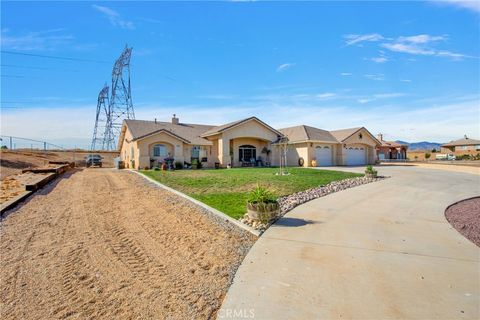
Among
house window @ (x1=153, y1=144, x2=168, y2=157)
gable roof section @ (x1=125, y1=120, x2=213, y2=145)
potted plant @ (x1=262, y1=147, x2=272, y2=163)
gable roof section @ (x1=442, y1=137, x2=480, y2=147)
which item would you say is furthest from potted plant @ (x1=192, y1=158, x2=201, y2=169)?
gable roof section @ (x1=442, y1=137, x2=480, y2=147)

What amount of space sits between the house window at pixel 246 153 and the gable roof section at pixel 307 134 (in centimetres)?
414

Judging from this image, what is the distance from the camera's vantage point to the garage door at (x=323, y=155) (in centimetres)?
3194

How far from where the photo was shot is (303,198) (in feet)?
37.1

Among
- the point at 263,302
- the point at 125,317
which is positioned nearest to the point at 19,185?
the point at 125,317

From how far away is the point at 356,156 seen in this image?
117ft

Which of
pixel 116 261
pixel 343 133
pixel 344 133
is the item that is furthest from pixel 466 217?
pixel 343 133

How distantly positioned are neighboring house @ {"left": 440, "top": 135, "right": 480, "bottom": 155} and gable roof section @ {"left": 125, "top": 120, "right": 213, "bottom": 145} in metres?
56.8

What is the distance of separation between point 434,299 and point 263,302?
7.30 feet

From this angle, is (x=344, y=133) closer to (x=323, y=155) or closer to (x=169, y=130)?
(x=323, y=155)

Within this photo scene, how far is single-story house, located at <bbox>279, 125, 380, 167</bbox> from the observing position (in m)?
31.2

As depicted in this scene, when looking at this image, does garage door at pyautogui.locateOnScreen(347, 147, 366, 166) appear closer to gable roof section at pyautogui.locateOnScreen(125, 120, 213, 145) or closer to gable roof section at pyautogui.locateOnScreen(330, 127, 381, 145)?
gable roof section at pyautogui.locateOnScreen(330, 127, 381, 145)

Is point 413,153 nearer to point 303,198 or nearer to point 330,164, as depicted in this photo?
Result: point 330,164

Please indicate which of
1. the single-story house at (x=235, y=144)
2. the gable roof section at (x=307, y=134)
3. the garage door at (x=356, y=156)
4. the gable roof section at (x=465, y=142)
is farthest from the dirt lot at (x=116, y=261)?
the gable roof section at (x=465, y=142)

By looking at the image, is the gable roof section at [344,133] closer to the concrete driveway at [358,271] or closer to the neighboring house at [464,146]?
the concrete driveway at [358,271]
